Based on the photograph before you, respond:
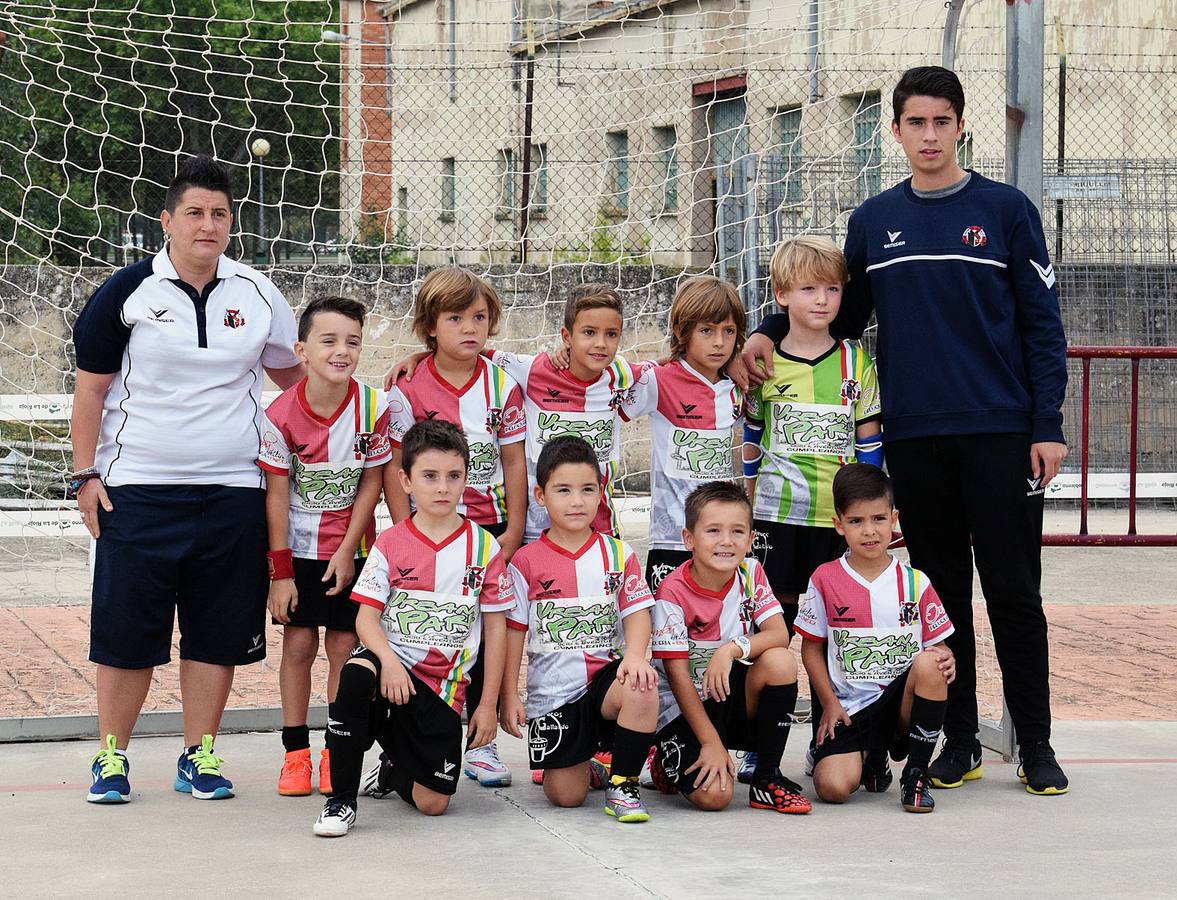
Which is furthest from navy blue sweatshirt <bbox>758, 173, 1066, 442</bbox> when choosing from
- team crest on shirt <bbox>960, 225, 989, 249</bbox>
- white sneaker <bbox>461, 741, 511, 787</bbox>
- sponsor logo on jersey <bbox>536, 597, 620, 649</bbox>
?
white sneaker <bbox>461, 741, 511, 787</bbox>

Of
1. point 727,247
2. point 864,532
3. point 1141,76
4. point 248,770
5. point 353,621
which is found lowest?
point 248,770

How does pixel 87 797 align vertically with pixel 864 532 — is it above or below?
below

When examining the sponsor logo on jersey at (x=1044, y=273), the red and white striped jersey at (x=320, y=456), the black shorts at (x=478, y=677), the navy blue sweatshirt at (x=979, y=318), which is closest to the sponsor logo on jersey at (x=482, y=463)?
the black shorts at (x=478, y=677)

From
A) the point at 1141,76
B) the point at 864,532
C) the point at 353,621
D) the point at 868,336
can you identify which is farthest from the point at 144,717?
the point at 1141,76

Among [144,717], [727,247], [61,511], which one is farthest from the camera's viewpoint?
[727,247]

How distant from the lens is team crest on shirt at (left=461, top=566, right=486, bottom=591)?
4445 mm

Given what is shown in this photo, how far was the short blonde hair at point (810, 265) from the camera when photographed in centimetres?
487

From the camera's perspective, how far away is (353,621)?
4.72 meters

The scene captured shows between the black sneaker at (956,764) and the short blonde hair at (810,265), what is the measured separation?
1.49 metres

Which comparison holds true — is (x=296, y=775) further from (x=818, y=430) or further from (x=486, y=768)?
(x=818, y=430)

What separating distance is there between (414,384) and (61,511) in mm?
3943

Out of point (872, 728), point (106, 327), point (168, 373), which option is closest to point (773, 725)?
point (872, 728)

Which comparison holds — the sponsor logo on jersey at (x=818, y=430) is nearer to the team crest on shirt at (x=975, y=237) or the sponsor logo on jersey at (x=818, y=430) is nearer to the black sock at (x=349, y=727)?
the team crest on shirt at (x=975, y=237)

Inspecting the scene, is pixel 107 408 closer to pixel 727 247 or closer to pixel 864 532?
pixel 864 532
